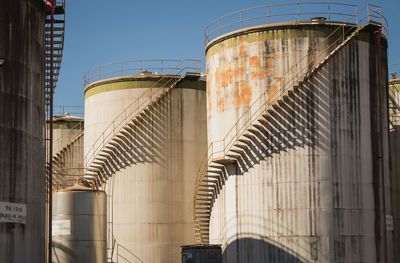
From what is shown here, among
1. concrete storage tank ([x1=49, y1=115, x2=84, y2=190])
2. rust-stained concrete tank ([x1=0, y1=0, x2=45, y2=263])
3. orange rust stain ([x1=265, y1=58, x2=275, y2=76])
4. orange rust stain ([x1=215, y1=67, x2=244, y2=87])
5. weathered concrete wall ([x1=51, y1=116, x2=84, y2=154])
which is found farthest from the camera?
weathered concrete wall ([x1=51, y1=116, x2=84, y2=154])

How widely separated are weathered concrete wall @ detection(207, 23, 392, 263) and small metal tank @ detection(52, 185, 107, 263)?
728 cm

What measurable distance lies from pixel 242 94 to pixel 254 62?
5.89ft

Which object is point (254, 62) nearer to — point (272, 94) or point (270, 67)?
point (270, 67)

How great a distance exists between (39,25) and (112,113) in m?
17.9

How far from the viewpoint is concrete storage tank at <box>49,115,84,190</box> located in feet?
193

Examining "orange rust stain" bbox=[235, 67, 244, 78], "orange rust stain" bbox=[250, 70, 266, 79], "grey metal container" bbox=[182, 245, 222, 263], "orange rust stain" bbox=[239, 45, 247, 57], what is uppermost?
"orange rust stain" bbox=[239, 45, 247, 57]

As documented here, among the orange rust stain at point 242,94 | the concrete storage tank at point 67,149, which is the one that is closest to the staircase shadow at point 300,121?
the orange rust stain at point 242,94

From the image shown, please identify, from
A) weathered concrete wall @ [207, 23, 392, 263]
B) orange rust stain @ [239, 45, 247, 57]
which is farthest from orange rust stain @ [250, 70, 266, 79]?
orange rust stain @ [239, 45, 247, 57]

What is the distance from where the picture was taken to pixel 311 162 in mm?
39906

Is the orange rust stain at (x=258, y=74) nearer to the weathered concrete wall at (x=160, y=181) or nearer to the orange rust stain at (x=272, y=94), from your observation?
the orange rust stain at (x=272, y=94)

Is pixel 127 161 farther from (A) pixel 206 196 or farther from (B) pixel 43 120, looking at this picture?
(B) pixel 43 120

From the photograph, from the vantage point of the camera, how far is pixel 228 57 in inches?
1690

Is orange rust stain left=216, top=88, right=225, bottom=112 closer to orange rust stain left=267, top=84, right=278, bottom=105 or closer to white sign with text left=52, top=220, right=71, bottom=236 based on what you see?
orange rust stain left=267, top=84, right=278, bottom=105

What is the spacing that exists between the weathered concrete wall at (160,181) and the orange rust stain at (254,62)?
10643mm
